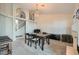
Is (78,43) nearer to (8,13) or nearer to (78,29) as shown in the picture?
(78,29)

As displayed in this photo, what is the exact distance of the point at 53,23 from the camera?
2016mm

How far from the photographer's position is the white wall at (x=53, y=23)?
1.98 m

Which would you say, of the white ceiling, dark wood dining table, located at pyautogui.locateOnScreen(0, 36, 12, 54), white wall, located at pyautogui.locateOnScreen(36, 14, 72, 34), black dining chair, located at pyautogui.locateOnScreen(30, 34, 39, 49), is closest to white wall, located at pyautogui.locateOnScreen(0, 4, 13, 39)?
dark wood dining table, located at pyautogui.locateOnScreen(0, 36, 12, 54)

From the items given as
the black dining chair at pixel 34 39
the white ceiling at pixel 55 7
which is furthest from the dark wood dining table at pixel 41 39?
the white ceiling at pixel 55 7

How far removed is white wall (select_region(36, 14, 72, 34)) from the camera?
1979 millimetres

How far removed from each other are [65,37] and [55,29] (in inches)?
7.6

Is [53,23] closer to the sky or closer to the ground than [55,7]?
closer to the ground

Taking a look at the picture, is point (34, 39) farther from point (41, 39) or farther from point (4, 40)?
point (4, 40)

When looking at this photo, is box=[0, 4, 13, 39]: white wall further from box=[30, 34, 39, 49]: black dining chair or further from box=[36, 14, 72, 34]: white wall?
box=[36, 14, 72, 34]: white wall

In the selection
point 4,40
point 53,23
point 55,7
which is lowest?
point 4,40

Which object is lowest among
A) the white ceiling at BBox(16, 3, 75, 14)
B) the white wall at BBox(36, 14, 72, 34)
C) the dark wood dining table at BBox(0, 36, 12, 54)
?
the dark wood dining table at BBox(0, 36, 12, 54)

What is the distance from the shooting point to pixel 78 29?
197 centimetres

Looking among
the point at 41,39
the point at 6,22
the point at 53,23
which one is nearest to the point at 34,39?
the point at 41,39

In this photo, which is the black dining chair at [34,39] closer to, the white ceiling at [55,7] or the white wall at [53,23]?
the white wall at [53,23]
